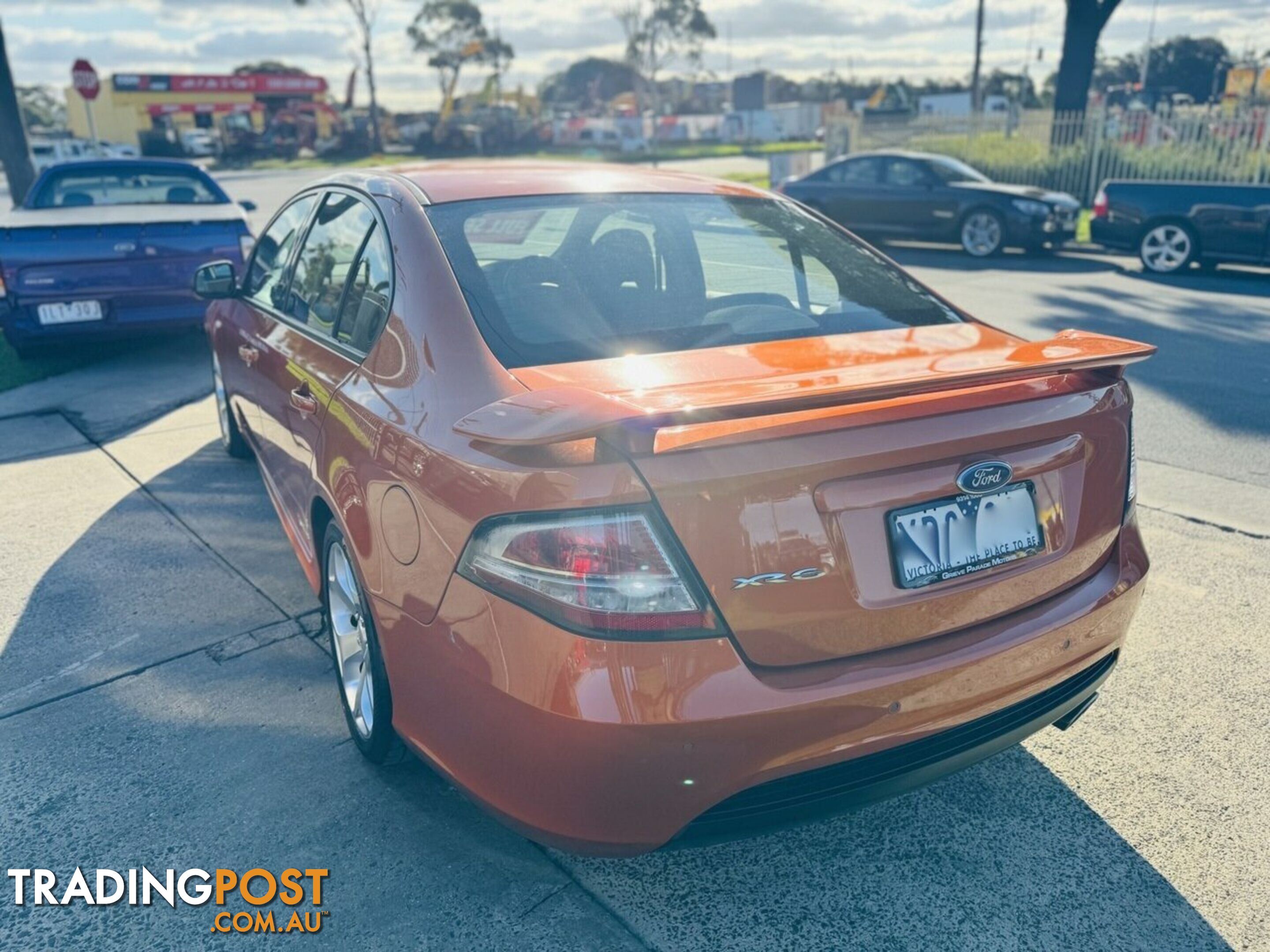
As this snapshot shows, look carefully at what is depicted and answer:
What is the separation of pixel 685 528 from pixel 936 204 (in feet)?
43.0

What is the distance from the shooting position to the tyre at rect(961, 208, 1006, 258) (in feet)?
43.7

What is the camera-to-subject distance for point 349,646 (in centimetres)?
292

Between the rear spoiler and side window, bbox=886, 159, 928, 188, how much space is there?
41.0ft

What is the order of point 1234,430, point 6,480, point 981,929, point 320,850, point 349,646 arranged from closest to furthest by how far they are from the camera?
point 981,929 < point 320,850 < point 349,646 < point 6,480 < point 1234,430

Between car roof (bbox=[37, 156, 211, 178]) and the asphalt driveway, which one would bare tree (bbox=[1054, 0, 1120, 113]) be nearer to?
car roof (bbox=[37, 156, 211, 178])

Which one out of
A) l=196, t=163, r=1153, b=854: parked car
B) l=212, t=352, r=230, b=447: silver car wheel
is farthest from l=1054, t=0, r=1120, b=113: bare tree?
l=196, t=163, r=1153, b=854: parked car

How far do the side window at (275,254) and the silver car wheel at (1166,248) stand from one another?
10740 mm

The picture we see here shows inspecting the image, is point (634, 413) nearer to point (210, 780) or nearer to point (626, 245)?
point (626, 245)

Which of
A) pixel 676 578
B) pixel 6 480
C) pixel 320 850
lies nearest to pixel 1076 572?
pixel 676 578

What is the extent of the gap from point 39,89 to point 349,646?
5346 inches

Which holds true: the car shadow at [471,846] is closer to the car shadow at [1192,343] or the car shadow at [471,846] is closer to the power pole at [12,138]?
the car shadow at [1192,343]

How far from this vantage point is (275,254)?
13.5ft

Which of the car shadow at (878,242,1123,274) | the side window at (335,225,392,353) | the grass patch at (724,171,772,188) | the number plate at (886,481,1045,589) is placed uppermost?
the side window at (335,225,392,353)

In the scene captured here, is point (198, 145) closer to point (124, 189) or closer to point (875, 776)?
point (124, 189)
